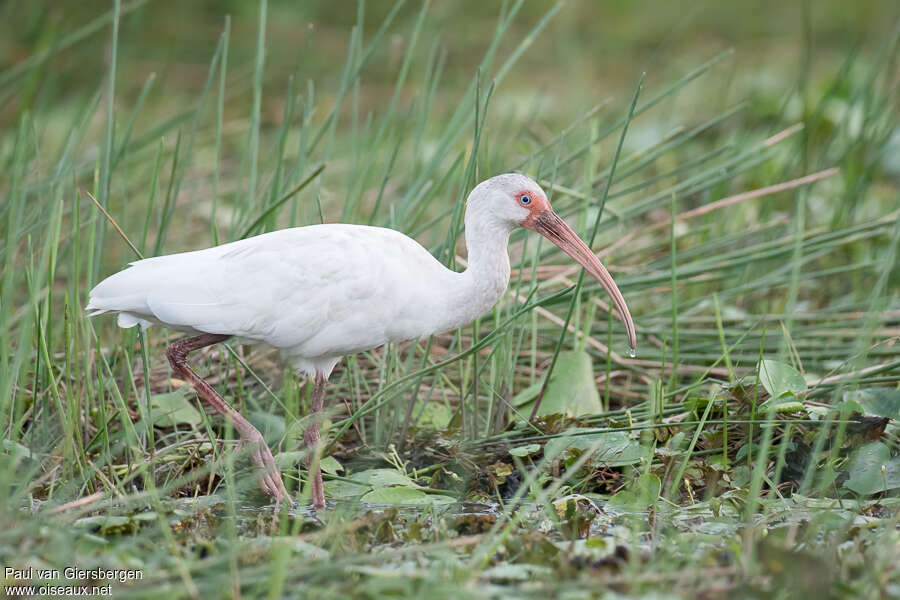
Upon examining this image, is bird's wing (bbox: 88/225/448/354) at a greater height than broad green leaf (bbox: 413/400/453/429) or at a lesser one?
greater

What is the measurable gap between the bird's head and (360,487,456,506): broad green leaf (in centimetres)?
95

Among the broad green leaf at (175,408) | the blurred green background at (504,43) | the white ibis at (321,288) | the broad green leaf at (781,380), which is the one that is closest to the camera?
the broad green leaf at (781,380)

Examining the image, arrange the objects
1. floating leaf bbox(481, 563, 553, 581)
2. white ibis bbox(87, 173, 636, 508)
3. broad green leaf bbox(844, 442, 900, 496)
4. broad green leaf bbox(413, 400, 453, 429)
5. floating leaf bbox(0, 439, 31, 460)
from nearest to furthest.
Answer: floating leaf bbox(481, 563, 553, 581) → floating leaf bbox(0, 439, 31, 460) → broad green leaf bbox(844, 442, 900, 496) → white ibis bbox(87, 173, 636, 508) → broad green leaf bbox(413, 400, 453, 429)

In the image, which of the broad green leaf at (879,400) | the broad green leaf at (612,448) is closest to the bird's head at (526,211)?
the broad green leaf at (612,448)

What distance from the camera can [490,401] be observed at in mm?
4449

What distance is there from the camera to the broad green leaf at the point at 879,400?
4.05 meters

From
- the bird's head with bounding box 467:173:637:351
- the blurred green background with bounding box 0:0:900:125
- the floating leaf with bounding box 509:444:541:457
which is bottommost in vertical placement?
the floating leaf with bounding box 509:444:541:457

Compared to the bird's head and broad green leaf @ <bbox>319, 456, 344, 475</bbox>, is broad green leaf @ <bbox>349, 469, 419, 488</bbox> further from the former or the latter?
the bird's head

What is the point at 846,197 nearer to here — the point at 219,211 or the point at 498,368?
the point at 498,368

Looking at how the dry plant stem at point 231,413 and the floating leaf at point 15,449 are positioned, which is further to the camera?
the dry plant stem at point 231,413

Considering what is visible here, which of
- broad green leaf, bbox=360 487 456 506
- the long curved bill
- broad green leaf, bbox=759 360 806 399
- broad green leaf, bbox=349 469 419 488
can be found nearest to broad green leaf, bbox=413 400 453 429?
broad green leaf, bbox=349 469 419 488

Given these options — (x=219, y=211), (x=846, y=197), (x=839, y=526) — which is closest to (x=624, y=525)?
(x=839, y=526)

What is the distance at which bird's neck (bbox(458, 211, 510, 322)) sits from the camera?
13.6 ft

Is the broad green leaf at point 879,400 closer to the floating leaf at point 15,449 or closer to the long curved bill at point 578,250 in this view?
the long curved bill at point 578,250
